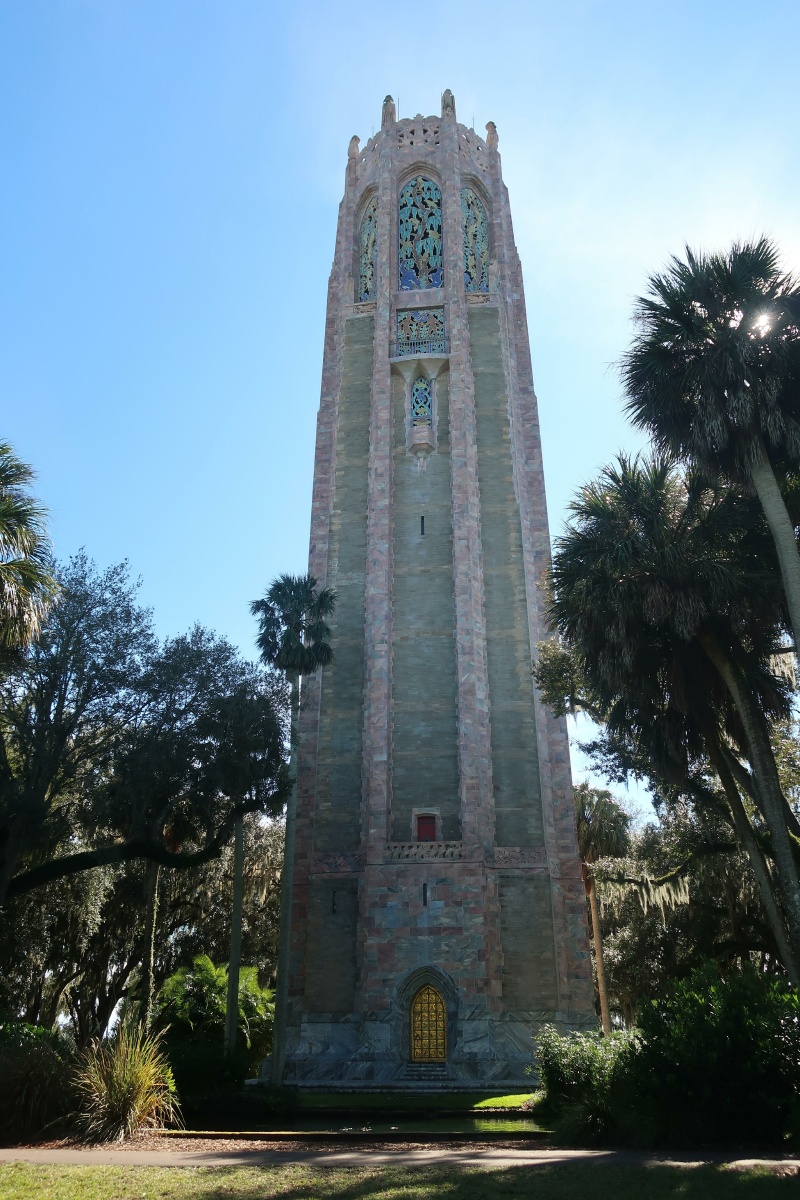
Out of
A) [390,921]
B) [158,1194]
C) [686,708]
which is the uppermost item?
[686,708]

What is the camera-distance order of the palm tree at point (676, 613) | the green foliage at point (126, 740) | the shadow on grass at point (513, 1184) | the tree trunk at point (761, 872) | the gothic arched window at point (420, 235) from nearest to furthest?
the shadow on grass at point (513, 1184)
the tree trunk at point (761, 872)
the palm tree at point (676, 613)
the green foliage at point (126, 740)
the gothic arched window at point (420, 235)

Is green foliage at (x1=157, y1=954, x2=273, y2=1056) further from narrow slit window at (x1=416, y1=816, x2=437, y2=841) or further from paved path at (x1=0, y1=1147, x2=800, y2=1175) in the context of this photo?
paved path at (x1=0, y1=1147, x2=800, y2=1175)

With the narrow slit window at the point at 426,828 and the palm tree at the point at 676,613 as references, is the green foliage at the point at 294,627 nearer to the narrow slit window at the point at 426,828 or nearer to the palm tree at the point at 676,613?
the narrow slit window at the point at 426,828

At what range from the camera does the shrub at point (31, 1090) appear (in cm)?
1238

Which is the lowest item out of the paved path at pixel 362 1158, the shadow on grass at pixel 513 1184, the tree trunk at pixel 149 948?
the shadow on grass at pixel 513 1184

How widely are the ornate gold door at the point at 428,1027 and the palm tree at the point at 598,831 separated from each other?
22.9ft

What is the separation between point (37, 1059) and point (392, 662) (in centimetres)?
1898

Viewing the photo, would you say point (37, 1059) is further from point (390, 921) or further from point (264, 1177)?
point (390, 921)

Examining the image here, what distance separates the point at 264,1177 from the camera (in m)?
9.02

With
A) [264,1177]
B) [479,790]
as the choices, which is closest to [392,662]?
[479,790]

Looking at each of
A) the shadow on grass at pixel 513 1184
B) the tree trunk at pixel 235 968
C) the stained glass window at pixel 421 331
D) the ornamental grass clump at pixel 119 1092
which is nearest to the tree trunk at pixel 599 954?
the tree trunk at pixel 235 968

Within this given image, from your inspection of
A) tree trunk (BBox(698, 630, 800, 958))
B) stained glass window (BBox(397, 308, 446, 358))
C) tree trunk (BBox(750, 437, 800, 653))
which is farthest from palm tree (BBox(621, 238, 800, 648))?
stained glass window (BBox(397, 308, 446, 358))

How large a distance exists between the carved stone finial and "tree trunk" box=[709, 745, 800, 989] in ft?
117

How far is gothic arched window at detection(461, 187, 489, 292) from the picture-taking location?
3834cm
